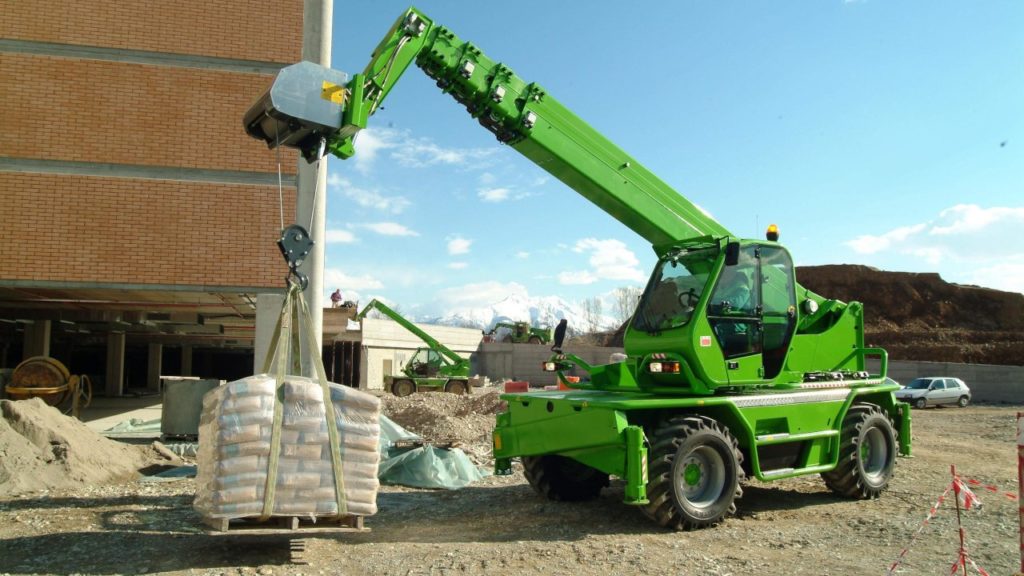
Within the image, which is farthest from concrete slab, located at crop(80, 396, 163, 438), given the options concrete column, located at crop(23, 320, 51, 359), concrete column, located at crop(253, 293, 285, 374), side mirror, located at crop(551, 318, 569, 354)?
side mirror, located at crop(551, 318, 569, 354)

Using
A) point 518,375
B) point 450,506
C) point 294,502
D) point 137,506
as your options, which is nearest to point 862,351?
point 450,506

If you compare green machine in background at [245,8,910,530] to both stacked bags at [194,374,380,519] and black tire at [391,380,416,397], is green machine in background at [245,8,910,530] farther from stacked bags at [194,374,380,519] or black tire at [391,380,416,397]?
black tire at [391,380,416,397]

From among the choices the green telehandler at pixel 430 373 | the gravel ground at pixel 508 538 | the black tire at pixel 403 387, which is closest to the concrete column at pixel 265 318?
the gravel ground at pixel 508 538

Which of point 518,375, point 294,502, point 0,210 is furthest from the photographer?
point 518,375

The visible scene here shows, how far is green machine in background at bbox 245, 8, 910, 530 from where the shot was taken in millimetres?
7090

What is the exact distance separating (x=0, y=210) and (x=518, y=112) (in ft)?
33.4

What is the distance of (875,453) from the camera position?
9.45 metres

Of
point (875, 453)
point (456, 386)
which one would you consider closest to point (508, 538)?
point (875, 453)

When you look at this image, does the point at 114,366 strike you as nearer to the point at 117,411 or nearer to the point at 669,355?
the point at 117,411

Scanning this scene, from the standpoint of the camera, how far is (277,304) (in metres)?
13.6

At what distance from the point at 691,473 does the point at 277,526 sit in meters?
4.08

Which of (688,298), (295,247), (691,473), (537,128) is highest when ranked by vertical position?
(537,128)

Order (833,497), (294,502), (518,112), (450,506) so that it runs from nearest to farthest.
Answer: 1. (294,502)
2. (518,112)
3. (450,506)
4. (833,497)

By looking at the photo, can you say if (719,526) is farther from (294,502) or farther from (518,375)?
(518,375)
